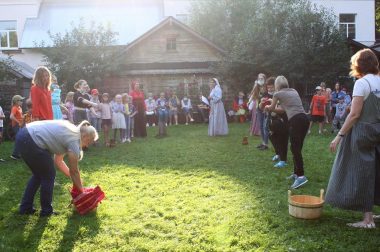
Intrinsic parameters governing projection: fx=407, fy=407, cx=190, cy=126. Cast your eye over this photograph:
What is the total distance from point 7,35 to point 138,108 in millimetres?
22013

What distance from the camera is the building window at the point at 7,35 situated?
31.3 meters

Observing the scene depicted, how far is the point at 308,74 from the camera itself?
2259cm

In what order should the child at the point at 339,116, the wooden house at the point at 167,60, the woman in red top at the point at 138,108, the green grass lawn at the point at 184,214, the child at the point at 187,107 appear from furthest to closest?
the wooden house at the point at 167,60 < the child at the point at 187,107 < the child at the point at 339,116 < the woman in red top at the point at 138,108 < the green grass lawn at the point at 184,214

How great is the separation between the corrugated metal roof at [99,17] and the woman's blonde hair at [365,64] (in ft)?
85.2

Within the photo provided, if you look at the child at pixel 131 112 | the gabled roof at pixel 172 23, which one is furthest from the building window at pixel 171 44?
the child at pixel 131 112

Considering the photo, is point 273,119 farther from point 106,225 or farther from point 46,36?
point 46,36

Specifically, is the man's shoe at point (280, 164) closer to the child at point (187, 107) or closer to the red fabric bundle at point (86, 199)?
the red fabric bundle at point (86, 199)

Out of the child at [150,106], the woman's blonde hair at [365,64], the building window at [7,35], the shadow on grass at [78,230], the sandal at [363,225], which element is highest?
the building window at [7,35]

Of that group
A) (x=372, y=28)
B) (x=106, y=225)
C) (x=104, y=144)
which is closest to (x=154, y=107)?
(x=104, y=144)

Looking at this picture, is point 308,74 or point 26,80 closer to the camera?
point 26,80

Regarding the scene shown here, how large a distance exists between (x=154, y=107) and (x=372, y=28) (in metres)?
21.1

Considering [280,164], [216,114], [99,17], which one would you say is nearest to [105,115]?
[216,114]

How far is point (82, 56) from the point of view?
73.5 ft

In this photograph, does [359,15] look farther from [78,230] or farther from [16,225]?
[16,225]
